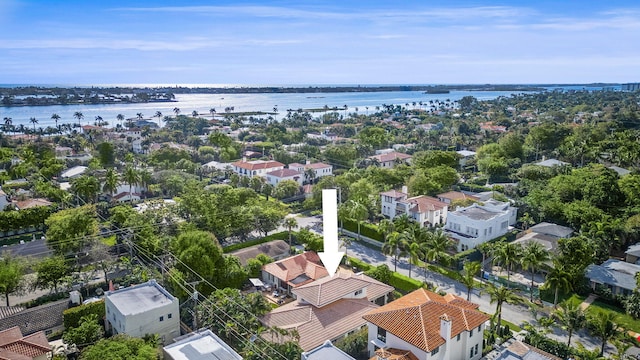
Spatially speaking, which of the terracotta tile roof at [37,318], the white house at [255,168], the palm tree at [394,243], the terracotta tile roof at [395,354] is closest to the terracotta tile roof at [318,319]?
the terracotta tile roof at [395,354]

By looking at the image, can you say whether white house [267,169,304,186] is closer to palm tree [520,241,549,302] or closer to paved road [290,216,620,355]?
paved road [290,216,620,355]

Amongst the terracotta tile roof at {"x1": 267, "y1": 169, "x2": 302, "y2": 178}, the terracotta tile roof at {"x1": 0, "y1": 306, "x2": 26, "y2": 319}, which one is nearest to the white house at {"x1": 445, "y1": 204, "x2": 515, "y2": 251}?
the terracotta tile roof at {"x1": 267, "y1": 169, "x2": 302, "y2": 178}

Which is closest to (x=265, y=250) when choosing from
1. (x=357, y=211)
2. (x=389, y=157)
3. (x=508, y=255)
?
(x=357, y=211)

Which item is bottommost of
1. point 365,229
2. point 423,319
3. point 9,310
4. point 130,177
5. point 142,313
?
point 9,310

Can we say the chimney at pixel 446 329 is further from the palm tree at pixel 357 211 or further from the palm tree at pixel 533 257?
the palm tree at pixel 357 211

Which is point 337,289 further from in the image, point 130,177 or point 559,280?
point 130,177

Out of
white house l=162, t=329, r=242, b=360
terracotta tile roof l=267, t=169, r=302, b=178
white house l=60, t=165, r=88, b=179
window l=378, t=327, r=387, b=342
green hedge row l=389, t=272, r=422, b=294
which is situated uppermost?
terracotta tile roof l=267, t=169, r=302, b=178
